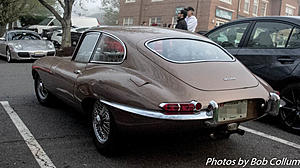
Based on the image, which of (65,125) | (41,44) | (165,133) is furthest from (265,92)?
(41,44)

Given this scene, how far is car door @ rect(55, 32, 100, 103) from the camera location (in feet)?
12.8

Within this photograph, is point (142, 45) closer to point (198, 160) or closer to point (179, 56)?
point (179, 56)

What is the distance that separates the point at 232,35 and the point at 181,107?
3016mm

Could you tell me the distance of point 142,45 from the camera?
11.0ft

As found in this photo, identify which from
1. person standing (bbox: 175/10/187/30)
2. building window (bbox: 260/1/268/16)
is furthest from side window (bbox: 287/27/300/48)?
building window (bbox: 260/1/268/16)

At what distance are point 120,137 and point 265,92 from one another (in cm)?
158

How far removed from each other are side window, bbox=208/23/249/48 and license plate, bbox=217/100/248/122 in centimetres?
237

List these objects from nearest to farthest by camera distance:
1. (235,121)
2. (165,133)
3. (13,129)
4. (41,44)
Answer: (165,133) → (235,121) → (13,129) → (41,44)

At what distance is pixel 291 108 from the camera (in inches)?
173

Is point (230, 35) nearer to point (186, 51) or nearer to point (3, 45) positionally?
point (186, 51)

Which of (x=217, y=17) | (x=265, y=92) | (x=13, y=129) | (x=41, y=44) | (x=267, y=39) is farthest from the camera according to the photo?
(x=217, y=17)

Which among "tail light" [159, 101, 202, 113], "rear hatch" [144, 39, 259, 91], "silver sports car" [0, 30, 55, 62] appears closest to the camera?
"tail light" [159, 101, 202, 113]

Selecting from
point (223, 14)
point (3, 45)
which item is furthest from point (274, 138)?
point (223, 14)

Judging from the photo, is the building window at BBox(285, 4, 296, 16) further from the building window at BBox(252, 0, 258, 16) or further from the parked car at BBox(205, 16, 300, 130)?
the parked car at BBox(205, 16, 300, 130)
